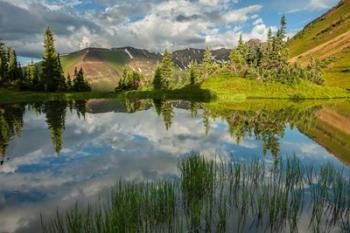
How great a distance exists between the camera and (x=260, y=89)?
12281 cm

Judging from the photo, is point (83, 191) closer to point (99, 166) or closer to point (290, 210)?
point (99, 166)

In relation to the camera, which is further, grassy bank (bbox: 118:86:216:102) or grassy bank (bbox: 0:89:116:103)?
grassy bank (bbox: 118:86:216:102)

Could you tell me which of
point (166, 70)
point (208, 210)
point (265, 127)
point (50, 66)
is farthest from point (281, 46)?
point (208, 210)

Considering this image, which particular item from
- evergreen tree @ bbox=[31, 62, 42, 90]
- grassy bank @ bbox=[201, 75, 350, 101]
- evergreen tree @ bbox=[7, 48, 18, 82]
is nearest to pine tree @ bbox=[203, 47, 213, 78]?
grassy bank @ bbox=[201, 75, 350, 101]

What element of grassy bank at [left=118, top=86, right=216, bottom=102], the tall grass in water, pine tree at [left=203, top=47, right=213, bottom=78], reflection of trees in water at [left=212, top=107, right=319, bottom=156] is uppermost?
pine tree at [left=203, top=47, right=213, bottom=78]

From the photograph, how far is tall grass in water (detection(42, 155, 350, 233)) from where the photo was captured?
43.5ft

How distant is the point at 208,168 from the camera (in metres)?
19.4

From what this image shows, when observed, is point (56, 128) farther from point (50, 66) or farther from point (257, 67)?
point (257, 67)

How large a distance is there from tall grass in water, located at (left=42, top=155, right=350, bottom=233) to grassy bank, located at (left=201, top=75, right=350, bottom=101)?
98.8 m

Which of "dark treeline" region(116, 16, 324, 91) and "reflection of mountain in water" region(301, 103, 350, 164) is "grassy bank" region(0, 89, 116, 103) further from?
"reflection of mountain in water" region(301, 103, 350, 164)

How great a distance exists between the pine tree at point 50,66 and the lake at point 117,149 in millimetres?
71236

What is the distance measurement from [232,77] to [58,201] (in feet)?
373

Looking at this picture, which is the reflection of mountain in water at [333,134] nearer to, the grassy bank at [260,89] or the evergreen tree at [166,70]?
the grassy bank at [260,89]

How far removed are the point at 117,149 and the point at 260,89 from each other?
9533 cm
